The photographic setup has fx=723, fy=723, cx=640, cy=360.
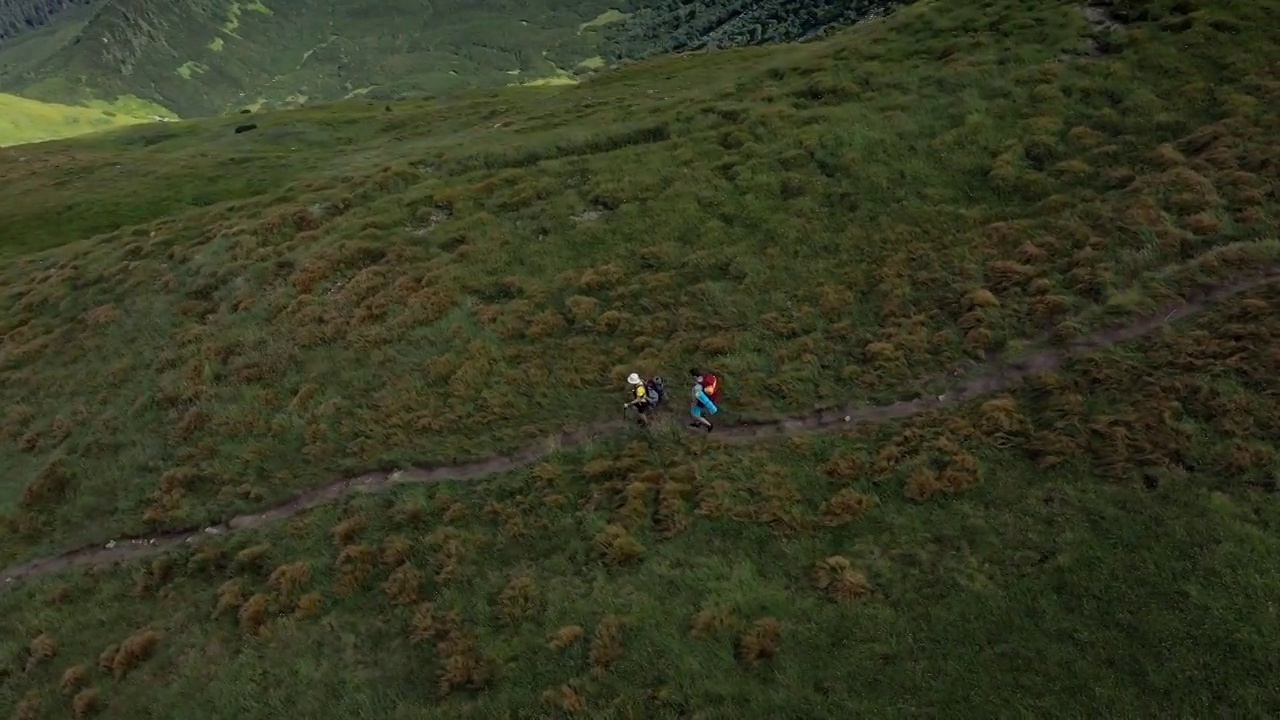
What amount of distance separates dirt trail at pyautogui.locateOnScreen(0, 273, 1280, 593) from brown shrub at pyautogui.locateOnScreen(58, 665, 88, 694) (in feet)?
16.7

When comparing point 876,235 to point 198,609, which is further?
point 876,235

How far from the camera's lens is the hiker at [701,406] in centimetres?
2586

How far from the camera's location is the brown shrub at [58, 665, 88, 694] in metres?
24.0

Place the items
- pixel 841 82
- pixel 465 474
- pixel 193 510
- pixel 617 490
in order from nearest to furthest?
pixel 617 490, pixel 465 474, pixel 193 510, pixel 841 82

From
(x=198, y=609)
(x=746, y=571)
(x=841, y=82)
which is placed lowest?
(x=198, y=609)

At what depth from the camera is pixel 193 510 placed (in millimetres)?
29750

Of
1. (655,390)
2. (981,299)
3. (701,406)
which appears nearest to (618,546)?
(701,406)

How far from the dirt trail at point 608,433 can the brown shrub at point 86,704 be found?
20.6 ft

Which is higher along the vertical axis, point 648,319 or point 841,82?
point 841,82

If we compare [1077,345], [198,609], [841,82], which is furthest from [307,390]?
[841,82]

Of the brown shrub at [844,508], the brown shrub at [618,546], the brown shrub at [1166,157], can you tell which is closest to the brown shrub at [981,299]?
the brown shrub at [844,508]

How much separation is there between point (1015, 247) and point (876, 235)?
19.5ft

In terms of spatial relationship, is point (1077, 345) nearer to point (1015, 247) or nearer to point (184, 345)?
point (1015, 247)

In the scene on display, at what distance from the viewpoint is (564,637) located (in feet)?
65.2
